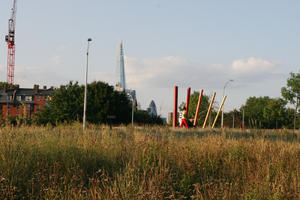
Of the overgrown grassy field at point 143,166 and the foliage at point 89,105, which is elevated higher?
the foliage at point 89,105

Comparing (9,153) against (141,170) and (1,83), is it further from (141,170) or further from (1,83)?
(1,83)

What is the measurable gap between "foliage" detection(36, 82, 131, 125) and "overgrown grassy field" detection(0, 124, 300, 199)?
30926mm

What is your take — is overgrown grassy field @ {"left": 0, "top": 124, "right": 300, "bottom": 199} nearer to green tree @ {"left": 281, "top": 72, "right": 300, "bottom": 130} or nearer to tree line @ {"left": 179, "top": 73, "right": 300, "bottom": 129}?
tree line @ {"left": 179, "top": 73, "right": 300, "bottom": 129}

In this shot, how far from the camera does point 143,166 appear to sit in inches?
300

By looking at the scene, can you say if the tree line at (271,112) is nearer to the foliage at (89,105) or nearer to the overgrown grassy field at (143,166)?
the overgrown grassy field at (143,166)

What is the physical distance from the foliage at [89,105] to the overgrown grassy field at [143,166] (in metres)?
30.9

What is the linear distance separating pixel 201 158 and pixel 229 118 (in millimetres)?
53531

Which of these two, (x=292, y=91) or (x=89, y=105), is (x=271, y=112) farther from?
(x=89, y=105)

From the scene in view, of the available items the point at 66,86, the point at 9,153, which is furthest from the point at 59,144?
the point at 66,86

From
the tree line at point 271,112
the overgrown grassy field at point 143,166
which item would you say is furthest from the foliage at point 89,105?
the overgrown grassy field at point 143,166

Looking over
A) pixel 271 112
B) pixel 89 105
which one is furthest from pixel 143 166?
pixel 271 112

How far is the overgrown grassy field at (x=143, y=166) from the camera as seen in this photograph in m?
6.21

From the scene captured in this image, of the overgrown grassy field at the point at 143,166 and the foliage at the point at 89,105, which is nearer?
the overgrown grassy field at the point at 143,166

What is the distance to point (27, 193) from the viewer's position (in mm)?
6301
